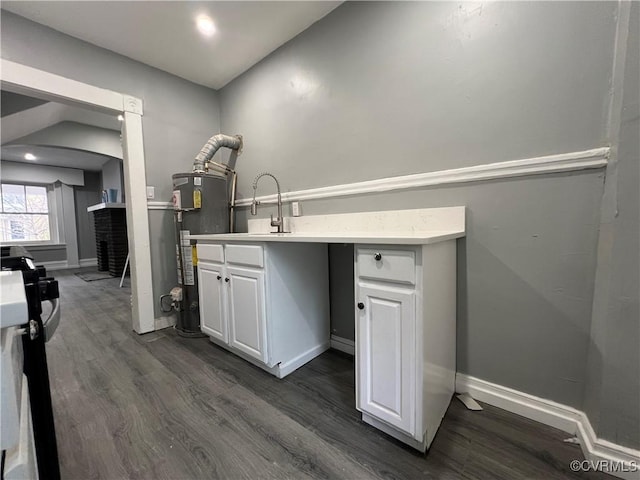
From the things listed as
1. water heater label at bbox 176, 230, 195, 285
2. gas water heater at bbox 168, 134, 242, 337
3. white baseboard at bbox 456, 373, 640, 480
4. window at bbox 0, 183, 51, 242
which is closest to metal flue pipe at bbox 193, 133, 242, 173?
gas water heater at bbox 168, 134, 242, 337

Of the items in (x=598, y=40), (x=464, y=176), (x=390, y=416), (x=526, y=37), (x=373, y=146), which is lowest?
(x=390, y=416)

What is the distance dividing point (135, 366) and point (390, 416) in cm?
163

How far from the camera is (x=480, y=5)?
1.25 meters

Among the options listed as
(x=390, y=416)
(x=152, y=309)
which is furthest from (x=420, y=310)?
(x=152, y=309)

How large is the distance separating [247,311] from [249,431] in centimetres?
62

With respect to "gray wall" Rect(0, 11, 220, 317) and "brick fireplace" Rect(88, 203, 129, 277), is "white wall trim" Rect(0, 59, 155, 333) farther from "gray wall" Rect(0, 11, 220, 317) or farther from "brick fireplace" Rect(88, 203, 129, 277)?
"brick fireplace" Rect(88, 203, 129, 277)

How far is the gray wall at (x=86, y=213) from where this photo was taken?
6486mm

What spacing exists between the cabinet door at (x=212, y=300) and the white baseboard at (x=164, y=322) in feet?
2.21

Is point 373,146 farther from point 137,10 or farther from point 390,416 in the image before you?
point 137,10

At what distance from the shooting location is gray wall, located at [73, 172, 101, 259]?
6.49 meters

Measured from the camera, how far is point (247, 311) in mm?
1614

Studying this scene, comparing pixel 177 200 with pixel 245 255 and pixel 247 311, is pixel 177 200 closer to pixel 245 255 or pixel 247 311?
pixel 245 255

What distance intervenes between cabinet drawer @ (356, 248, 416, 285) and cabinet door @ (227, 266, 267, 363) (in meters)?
0.67

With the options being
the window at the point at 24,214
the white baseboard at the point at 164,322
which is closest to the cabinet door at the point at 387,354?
the white baseboard at the point at 164,322
